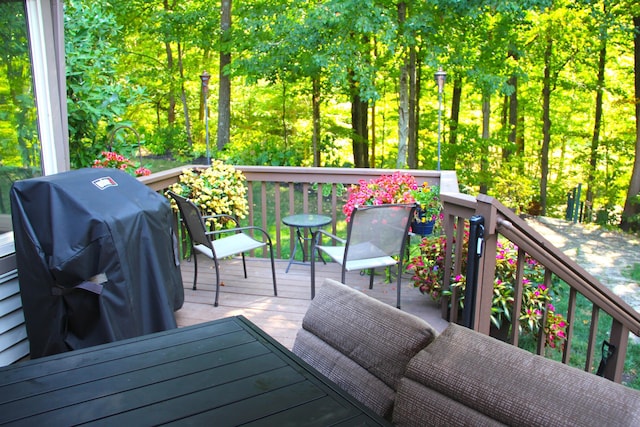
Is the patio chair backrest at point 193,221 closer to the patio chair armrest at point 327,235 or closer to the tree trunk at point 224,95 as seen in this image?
the patio chair armrest at point 327,235

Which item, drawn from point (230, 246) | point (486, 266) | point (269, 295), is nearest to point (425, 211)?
point (269, 295)

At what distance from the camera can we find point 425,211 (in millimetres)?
4527

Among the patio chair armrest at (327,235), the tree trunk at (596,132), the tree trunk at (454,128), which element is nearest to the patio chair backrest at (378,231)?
the patio chair armrest at (327,235)

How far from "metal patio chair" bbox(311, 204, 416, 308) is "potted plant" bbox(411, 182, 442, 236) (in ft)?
2.40

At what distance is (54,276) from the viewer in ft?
8.69

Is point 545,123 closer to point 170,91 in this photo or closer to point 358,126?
point 358,126

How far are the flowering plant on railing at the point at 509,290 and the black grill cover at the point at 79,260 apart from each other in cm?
189

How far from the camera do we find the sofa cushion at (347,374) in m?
1.68

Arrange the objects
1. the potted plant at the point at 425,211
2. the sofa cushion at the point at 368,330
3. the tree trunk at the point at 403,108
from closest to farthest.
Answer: the sofa cushion at the point at 368,330
the potted plant at the point at 425,211
the tree trunk at the point at 403,108

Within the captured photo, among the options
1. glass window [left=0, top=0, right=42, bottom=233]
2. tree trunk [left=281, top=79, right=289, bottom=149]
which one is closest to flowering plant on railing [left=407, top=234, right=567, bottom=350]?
glass window [left=0, top=0, right=42, bottom=233]

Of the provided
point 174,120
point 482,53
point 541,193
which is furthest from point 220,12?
point 541,193

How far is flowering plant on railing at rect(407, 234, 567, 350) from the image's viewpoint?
3227 millimetres

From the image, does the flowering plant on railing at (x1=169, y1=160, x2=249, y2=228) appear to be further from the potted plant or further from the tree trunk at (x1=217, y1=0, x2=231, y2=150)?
the tree trunk at (x1=217, y1=0, x2=231, y2=150)

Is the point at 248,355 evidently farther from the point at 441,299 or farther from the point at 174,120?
the point at 174,120
